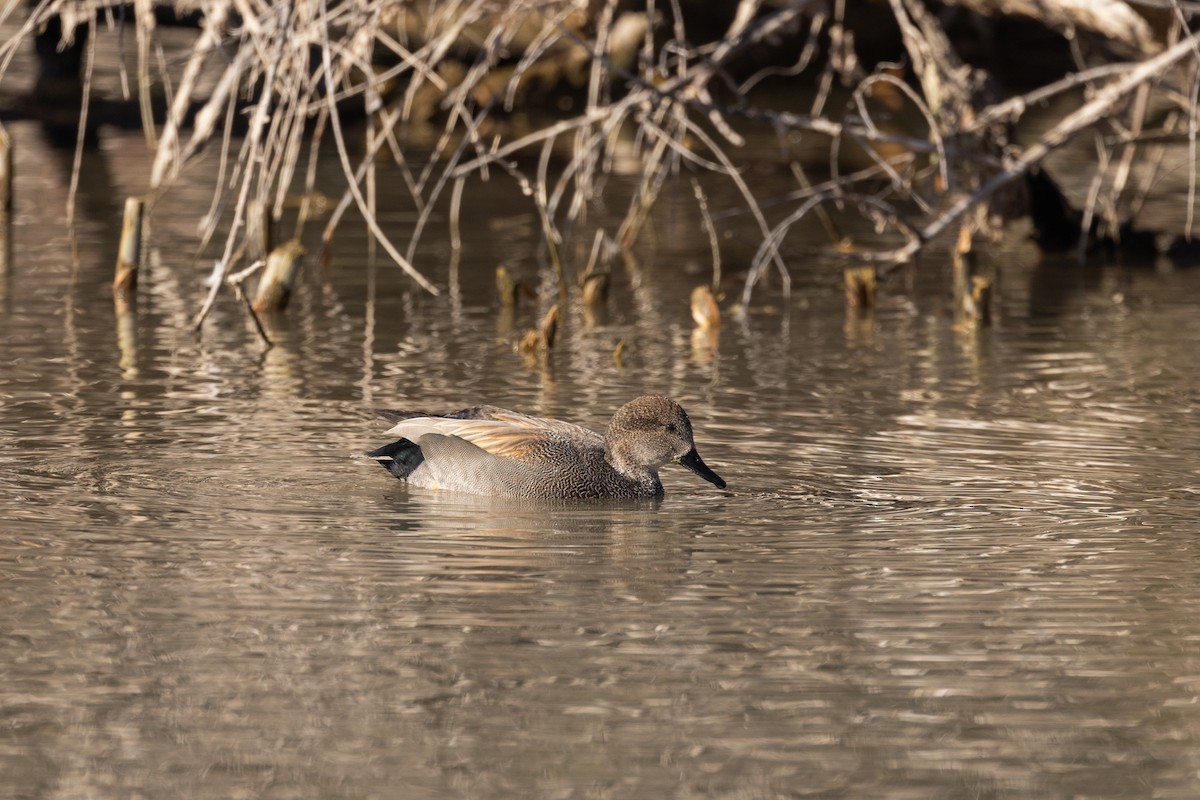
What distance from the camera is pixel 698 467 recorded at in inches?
330

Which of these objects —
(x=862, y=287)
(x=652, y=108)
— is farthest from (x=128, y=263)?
(x=862, y=287)

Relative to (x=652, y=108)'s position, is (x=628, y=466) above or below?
below

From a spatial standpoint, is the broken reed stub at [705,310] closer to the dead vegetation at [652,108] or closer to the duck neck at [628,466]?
the dead vegetation at [652,108]

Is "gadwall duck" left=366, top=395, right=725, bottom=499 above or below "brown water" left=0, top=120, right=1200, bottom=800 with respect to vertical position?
above

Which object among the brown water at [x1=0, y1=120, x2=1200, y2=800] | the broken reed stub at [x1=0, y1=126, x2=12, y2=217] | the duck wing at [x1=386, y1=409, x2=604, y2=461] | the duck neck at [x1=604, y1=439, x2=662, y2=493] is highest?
the broken reed stub at [x1=0, y1=126, x2=12, y2=217]

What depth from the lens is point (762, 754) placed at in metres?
5.38

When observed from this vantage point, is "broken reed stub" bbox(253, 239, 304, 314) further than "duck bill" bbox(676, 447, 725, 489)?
Yes

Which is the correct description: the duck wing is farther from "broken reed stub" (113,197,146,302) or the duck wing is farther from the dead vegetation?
"broken reed stub" (113,197,146,302)

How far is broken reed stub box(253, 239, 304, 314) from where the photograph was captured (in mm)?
12695

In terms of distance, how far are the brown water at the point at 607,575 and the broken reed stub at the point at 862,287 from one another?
0.81 m

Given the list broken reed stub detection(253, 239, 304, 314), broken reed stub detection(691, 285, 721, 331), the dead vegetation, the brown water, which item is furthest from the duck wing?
broken reed stub detection(253, 239, 304, 314)

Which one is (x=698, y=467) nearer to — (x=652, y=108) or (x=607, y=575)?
(x=607, y=575)

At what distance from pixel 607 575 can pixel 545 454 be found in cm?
127

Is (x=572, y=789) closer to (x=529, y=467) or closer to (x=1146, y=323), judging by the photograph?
(x=529, y=467)
